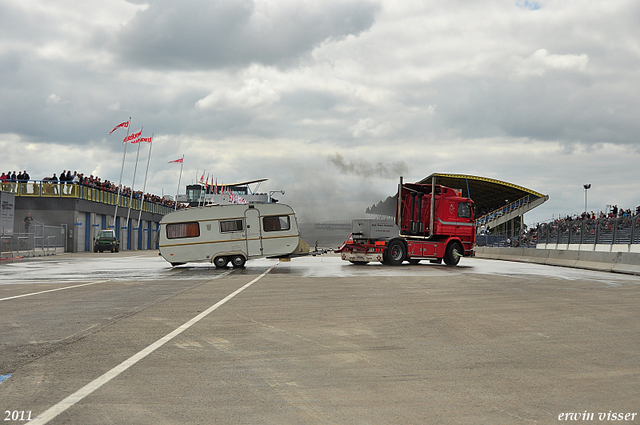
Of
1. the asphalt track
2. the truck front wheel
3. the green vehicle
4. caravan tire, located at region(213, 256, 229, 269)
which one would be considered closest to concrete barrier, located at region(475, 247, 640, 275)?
the truck front wheel

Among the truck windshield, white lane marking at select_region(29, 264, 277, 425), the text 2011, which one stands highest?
the truck windshield

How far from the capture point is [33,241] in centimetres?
4112

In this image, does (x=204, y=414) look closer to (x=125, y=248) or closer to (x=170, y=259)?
(x=170, y=259)

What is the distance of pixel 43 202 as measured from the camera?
54312 mm

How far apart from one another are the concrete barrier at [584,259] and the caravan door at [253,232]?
550 inches

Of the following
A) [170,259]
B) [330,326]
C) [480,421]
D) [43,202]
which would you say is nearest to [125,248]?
[43,202]

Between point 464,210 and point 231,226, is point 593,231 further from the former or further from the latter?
point 231,226

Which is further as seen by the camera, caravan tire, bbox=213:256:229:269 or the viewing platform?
the viewing platform

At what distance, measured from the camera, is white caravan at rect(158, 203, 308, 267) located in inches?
1005

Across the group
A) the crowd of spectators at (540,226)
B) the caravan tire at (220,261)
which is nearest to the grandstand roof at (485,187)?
the crowd of spectators at (540,226)

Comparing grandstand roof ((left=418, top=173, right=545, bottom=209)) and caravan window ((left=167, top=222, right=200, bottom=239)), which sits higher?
grandstand roof ((left=418, top=173, right=545, bottom=209))

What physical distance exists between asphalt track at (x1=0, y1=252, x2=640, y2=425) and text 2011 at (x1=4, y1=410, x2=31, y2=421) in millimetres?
16

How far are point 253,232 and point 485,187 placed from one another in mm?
65974

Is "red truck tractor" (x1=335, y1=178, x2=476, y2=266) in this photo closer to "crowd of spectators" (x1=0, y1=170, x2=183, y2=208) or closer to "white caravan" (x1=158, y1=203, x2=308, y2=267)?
"white caravan" (x1=158, y1=203, x2=308, y2=267)
